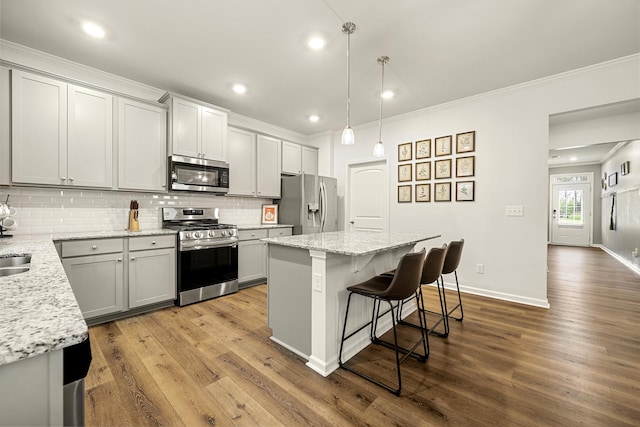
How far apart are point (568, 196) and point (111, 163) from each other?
1143 centimetres

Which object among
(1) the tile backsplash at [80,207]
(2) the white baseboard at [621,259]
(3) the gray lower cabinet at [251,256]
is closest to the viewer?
(1) the tile backsplash at [80,207]

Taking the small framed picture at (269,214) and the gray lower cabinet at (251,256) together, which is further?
the small framed picture at (269,214)

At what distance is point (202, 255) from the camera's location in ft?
10.9

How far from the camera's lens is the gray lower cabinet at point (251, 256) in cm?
387

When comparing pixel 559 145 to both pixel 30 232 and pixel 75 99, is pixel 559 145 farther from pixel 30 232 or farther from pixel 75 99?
pixel 30 232

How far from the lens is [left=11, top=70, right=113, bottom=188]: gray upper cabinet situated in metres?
2.45

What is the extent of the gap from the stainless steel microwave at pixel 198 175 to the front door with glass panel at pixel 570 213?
1005 centimetres

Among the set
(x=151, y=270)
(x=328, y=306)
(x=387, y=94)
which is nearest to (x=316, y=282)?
(x=328, y=306)

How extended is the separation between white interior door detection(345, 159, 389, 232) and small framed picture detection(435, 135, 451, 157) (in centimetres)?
85

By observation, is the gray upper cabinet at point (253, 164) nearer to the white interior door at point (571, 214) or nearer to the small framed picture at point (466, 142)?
the small framed picture at point (466, 142)

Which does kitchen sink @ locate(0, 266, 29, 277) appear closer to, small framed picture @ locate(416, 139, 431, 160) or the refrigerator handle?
the refrigerator handle

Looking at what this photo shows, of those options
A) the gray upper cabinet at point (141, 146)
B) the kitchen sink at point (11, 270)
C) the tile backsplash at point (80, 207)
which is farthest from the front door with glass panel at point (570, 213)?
the kitchen sink at point (11, 270)

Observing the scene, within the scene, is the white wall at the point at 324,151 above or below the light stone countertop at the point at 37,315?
above

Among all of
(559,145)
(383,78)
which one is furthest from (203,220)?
(559,145)
